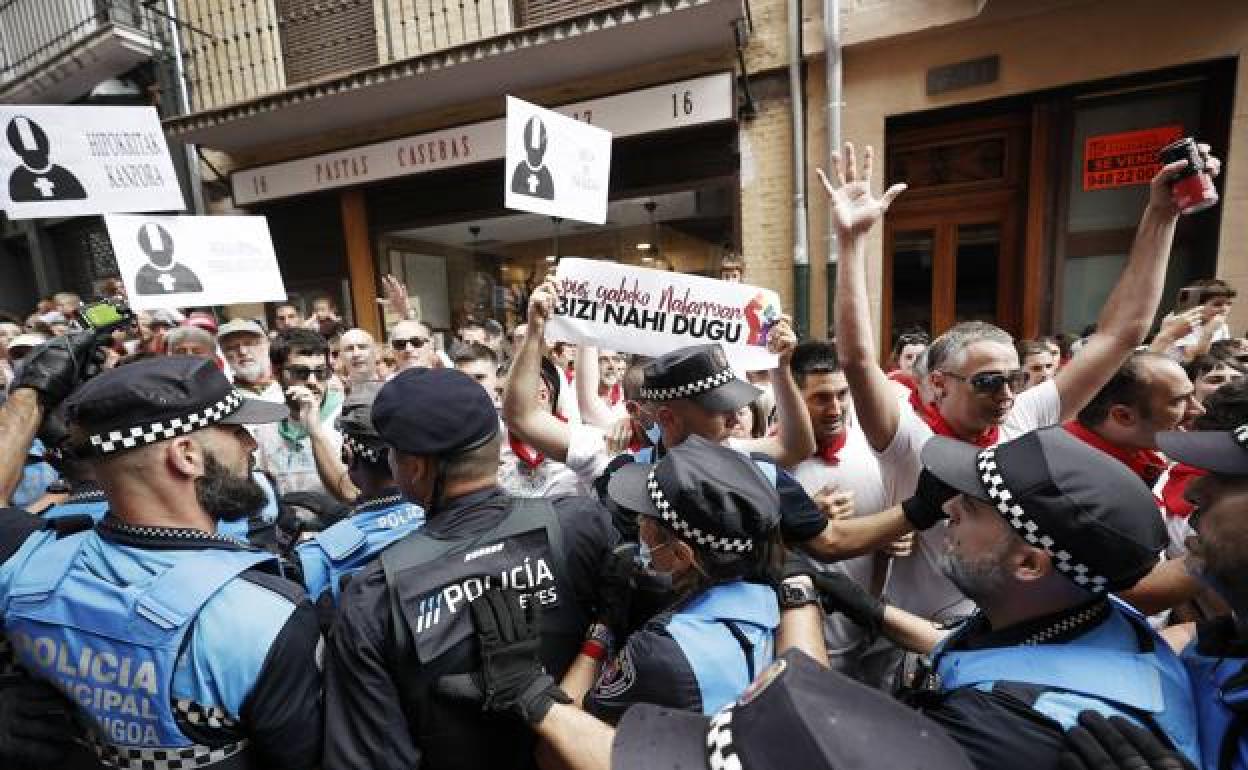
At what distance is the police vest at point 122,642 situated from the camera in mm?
1271

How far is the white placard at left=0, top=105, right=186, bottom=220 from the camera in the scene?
3.78 metres

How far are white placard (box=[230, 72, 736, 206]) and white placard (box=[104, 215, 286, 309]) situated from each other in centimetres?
376

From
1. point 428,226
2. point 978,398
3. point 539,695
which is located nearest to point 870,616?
point 978,398

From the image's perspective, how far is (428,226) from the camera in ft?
28.2

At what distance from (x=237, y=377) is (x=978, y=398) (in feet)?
15.0

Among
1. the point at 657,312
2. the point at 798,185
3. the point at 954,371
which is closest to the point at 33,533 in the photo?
the point at 657,312

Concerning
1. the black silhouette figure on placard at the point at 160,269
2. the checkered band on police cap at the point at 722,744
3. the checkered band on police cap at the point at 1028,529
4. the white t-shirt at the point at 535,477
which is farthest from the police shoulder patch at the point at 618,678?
the black silhouette figure on placard at the point at 160,269

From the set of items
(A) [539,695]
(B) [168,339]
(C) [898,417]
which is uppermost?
(B) [168,339]

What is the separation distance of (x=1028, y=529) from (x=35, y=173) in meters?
5.77

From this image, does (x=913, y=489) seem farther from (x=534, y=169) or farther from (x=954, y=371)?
(x=534, y=169)

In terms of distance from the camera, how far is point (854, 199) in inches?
87.2

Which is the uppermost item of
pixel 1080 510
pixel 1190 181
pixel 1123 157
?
pixel 1123 157

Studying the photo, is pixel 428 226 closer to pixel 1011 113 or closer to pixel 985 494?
pixel 1011 113

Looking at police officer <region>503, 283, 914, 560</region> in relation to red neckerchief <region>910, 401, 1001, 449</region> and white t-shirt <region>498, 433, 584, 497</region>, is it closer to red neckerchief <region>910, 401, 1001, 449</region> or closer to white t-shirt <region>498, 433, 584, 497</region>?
white t-shirt <region>498, 433, 584, 497</region>
